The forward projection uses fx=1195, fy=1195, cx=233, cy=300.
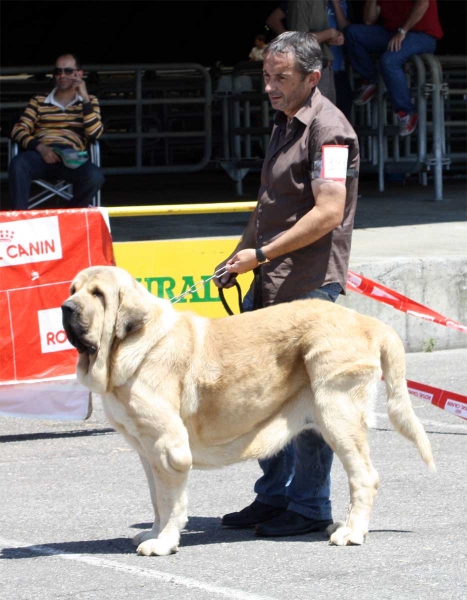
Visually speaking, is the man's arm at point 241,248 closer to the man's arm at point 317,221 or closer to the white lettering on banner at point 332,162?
the man's arm at point 317,221

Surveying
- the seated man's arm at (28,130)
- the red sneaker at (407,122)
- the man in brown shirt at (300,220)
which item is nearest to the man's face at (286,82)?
the man in brown shirt at (300,220)

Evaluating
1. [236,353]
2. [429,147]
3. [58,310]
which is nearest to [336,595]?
[236,353]

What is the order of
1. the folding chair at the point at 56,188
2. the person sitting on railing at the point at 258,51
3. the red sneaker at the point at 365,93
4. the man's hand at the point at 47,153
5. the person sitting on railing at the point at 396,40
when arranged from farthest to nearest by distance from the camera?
1. the person sitting on railing at the point at 258,51
2. the red sneaker at the point at 365,93
3. the person sitting on railing at the point at 396,40
4. the folding chair at the point at 56,188
5. the man's hand at the point at 47,153

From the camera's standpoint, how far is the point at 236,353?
4945 millimetres

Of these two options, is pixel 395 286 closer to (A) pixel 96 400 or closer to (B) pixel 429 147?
(A) pixel 96 400

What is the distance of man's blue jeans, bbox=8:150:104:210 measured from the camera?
36.3ft

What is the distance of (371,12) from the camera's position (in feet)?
44.5

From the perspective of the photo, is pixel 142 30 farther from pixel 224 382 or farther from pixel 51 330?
pixel 224 382

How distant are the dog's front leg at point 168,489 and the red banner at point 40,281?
243 cm

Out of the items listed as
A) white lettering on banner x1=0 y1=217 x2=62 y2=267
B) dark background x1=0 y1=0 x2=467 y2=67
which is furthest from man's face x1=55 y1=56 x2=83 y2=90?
dark background x1=0 y1=0 x2=467 y2=67

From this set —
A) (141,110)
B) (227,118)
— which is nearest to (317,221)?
(227,118)

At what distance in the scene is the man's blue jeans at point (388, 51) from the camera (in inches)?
522

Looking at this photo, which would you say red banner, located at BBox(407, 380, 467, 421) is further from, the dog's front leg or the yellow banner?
the dog's front leg

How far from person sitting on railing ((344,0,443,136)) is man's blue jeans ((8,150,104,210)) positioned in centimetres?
388
